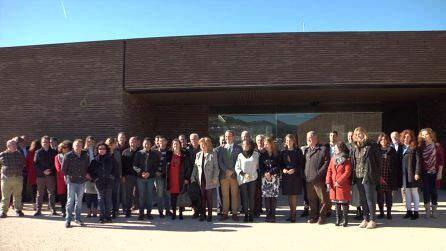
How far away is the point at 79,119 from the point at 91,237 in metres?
6.34

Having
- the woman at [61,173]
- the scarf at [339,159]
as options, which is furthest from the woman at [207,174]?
the woman at [61,173]

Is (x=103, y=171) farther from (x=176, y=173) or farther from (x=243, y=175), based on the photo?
(x=243, y=175)

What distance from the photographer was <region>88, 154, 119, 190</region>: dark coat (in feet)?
26.1

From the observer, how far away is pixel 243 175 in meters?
7.94

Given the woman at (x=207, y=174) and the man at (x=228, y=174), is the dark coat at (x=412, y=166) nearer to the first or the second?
the man at (x=228, y=174)

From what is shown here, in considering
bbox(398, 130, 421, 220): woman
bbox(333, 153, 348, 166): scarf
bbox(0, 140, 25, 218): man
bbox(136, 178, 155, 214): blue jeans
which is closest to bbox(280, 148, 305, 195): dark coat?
bbox(333, 153, 348, 166): scarf

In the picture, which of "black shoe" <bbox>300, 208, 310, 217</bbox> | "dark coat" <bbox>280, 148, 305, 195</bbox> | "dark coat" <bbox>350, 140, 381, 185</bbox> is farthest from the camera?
"black shoe" <bbox>300, 208, 310, 217</bbox>

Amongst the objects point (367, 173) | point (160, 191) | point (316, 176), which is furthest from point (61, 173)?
point (367, 173)

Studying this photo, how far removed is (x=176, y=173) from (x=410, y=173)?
496cm

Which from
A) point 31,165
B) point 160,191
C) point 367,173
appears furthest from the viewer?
point 31,165

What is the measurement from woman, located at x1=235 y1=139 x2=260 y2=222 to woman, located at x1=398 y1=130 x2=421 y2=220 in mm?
3203

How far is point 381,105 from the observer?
1556cm

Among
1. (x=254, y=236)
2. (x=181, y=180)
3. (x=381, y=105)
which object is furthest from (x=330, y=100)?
(x=254, y=236)

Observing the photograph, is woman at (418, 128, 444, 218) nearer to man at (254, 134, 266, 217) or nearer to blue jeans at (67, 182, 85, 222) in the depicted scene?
man at (254, 134, 266, 217)
